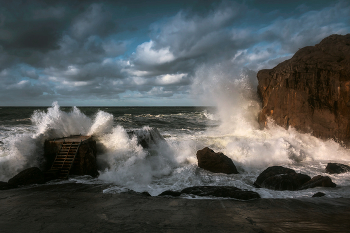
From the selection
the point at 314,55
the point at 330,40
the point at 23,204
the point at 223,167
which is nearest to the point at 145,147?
the point at 223,167

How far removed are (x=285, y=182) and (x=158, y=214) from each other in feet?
14.5

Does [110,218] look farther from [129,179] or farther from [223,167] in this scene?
[223,167]

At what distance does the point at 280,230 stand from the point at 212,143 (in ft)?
29.0

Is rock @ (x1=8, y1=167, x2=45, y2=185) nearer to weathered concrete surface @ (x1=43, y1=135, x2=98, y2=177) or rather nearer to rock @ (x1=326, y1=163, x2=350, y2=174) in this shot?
weathered concrete surface @ (x1=43, y1=135, x2=98, y2=177)

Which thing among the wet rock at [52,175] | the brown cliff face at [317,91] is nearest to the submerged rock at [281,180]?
the brown cliff face at [317,91]

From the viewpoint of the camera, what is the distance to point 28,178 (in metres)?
6.70

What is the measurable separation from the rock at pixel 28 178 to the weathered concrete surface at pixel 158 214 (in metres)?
0.69

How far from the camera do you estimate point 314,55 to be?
1199 centimetres

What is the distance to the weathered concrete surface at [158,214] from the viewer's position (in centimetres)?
389

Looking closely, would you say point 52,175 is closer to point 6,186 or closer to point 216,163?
point 6,186

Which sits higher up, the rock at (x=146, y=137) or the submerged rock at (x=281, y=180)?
the rock at (x=146, y=137)

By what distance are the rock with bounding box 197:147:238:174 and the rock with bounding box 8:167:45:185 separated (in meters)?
6.13

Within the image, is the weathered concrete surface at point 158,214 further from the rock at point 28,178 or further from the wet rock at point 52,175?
the wet rock at point 52,175

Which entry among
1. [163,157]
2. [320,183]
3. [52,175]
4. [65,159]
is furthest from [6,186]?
[320,183]
